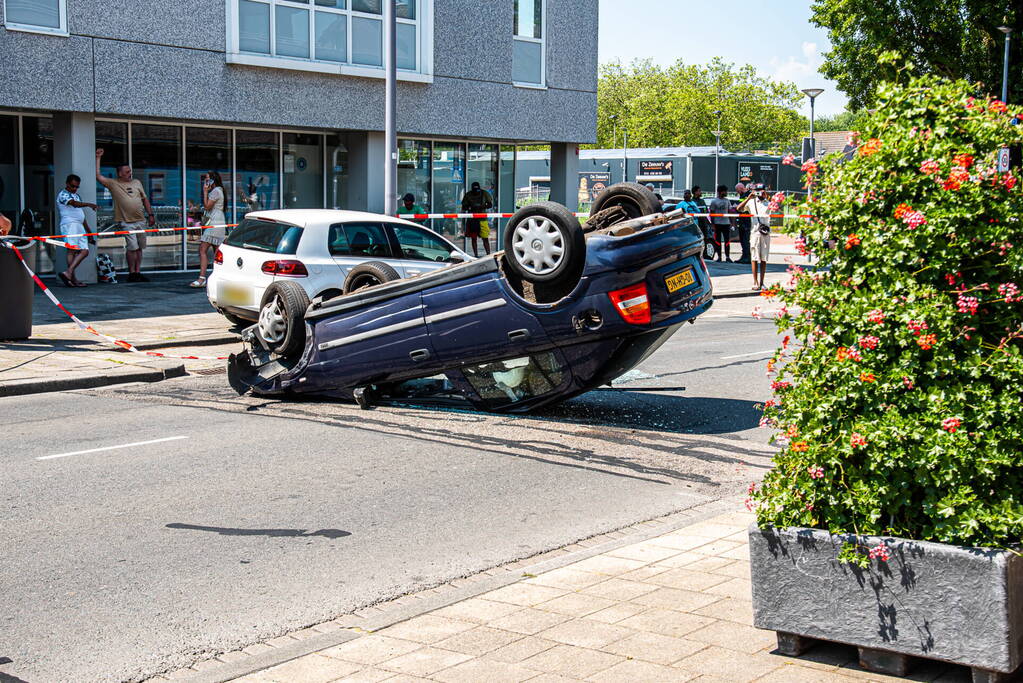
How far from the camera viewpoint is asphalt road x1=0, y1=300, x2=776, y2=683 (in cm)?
522

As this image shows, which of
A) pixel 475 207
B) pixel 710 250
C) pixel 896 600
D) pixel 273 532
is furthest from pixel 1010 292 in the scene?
pixel 710 250

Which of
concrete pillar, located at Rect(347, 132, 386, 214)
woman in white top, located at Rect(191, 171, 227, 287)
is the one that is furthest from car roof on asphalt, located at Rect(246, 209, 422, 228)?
concrete pillar, located at Rect(347, 132, 386, 214)

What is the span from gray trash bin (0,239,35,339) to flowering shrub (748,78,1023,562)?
36.9ft

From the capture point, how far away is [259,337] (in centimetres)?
1057

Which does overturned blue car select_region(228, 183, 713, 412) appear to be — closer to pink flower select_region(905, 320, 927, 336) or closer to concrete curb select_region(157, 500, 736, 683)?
concrete curb select_region(157, 500, 736, 683)

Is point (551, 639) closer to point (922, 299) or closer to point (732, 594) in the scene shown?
point (732, 594)

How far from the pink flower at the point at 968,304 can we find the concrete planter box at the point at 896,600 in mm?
806

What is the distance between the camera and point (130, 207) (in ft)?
67.3

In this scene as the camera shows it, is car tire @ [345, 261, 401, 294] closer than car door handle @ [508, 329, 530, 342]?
No

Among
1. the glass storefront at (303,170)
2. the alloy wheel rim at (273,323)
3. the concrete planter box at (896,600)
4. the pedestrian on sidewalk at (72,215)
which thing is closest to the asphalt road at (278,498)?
the alloy wheel rim at (273,323)

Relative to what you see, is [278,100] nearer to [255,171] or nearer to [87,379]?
[255,171]

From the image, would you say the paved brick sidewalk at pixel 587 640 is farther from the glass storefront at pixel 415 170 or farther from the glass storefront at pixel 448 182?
the glass storefront at pixel 448 182

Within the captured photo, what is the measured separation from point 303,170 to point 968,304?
2235 cm

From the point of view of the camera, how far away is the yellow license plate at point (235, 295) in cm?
1462
